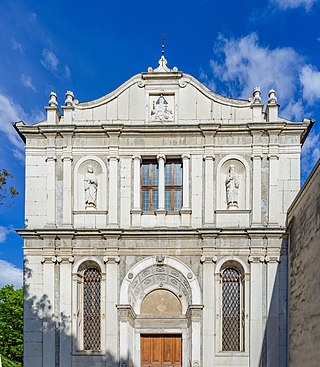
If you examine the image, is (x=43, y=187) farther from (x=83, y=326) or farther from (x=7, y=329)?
(x=7, y=329)

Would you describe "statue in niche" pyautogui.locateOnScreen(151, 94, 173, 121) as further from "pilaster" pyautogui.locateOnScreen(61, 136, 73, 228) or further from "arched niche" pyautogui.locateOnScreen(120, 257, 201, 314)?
"arched niche" pyautogui.locateOnScreen(120, 257, 201, 314)

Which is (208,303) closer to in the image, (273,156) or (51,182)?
(273,156)

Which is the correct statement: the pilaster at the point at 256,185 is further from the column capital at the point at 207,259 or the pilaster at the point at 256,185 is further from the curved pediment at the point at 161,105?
the column capital at the point at 207,259

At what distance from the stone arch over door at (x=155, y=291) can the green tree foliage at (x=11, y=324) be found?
22309 mm

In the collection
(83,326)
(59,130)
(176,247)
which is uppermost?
(59,130)

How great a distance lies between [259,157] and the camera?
1728cm

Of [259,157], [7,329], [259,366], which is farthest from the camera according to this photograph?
[7,329]

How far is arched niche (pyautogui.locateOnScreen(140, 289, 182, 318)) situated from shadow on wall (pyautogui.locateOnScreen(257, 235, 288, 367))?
10.7 feet

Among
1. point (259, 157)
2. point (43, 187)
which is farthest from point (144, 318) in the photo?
point (259, 157)

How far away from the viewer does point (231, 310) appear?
17062mm

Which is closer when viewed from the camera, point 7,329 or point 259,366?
point 259,366

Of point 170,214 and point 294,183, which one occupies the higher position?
point 294,183

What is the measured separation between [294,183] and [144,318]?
7424mm

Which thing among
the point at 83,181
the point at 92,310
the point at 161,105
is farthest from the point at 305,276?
the point at 83,181
